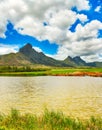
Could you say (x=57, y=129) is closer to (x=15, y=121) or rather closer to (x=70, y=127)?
(x=70, y=127)

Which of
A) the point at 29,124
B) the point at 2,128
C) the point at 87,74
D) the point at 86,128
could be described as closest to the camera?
the point at 2,128

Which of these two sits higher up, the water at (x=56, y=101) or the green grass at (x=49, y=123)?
the green grass at (x=49, y=123)

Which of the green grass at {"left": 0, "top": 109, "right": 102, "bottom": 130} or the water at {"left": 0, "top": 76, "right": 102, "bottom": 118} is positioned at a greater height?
the green grass at {"left": 0, "top": 109, "right": 102, "bottom": 130}

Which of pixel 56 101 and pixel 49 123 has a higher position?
pixel 49 123

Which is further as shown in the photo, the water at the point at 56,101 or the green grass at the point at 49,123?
the water at the point at 56,101

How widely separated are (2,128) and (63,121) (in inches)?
180

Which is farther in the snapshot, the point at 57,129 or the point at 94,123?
the point at 94,123

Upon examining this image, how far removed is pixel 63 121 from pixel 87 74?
123354 mm

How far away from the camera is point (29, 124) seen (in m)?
16.1

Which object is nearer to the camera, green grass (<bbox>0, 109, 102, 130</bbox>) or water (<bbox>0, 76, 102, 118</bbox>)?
green grass (<bbox>0, 109, 102, 130</bbox>)

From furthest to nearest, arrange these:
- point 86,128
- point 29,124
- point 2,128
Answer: point 29,124, point 86,128, point 2,128

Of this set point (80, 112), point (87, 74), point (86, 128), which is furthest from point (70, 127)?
point (87, 74)

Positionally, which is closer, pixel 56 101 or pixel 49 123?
pixel 49 123

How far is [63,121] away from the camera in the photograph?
16.6 metres
